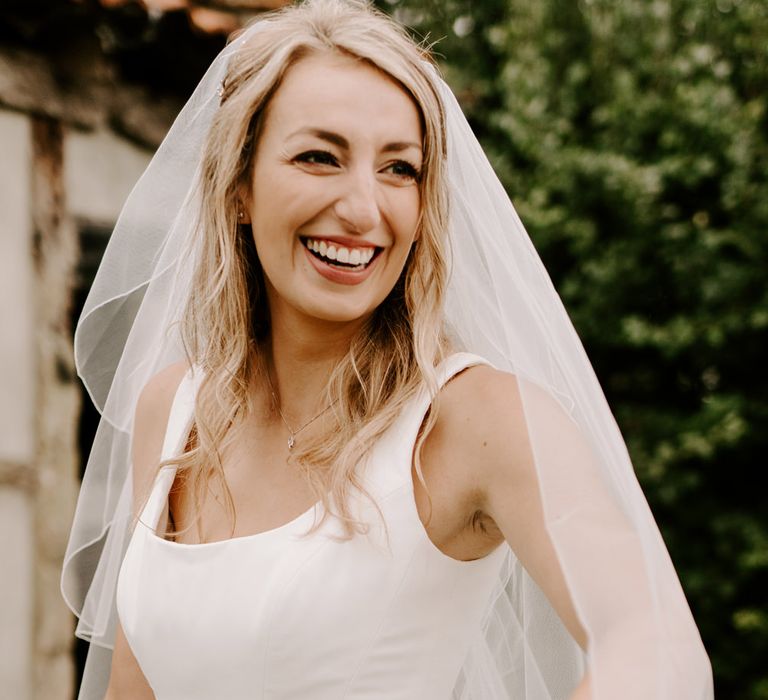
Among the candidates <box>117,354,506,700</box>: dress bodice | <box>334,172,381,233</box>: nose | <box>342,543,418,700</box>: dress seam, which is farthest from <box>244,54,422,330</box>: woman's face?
<box>342,543,418,700</box>: dress seam

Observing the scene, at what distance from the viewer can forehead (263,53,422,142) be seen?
1.92 meters

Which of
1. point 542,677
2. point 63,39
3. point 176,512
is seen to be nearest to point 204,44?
point 63,39

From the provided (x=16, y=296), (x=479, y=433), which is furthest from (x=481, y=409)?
(x=16, y=296)

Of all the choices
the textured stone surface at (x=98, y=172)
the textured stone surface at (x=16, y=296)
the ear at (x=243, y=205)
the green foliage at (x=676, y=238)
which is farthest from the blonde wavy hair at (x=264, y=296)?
the green foliage at (x=676, y=238)

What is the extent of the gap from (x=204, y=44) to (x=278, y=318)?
2681mm

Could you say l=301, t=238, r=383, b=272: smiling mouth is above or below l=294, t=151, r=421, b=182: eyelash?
below

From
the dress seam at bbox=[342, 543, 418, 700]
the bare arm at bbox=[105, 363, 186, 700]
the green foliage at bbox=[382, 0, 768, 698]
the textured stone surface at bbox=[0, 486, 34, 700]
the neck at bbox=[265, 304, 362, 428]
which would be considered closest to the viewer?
the dress seam at bbox=[342, 543, 418, 700]

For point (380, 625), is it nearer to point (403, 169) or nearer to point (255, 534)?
point (255, 534)

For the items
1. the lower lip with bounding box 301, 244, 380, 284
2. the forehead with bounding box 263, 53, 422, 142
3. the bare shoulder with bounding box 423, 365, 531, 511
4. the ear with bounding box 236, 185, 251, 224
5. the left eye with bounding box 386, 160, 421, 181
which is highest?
the forehead with bounding box 263, 53, 422, 142

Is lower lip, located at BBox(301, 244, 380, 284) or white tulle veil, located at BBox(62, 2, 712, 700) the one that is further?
lower lip, located at BBox(301, 244, 380, 284)

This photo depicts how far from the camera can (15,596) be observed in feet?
13.6

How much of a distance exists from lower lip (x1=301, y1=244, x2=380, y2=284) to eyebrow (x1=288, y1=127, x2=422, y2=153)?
0.19 meters

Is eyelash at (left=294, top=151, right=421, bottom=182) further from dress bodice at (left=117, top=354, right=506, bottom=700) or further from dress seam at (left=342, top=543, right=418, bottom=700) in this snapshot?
dress seam at (left=342, top=543, right=418, bottom=700)

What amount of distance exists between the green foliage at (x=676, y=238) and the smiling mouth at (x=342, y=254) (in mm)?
3322
